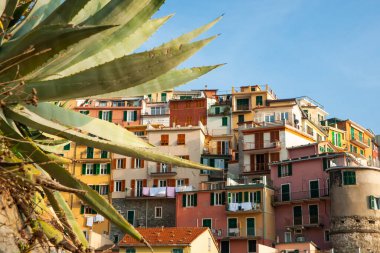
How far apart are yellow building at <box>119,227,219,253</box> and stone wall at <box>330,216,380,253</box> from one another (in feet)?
29.8

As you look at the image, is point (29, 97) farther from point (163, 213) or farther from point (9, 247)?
point (163, 213)

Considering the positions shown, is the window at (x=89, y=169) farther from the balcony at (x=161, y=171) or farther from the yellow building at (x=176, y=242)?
the yellow building at (x=176, y=242)

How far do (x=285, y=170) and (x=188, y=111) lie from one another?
17477mm

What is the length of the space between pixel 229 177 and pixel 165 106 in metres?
17.6

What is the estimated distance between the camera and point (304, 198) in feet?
175

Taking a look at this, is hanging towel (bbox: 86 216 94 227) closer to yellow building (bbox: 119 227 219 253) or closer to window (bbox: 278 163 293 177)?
yellow building (bbox: 119 227 219 253)

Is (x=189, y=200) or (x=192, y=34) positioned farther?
(x=189, y=200)

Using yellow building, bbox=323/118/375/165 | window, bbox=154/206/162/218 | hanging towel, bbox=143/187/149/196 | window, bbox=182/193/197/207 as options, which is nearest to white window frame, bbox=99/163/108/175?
hanging towel, bbox=143/187/149/196

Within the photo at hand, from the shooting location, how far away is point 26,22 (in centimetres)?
486

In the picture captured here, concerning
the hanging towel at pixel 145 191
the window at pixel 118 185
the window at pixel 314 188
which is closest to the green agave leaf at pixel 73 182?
the window at pixel 314 188

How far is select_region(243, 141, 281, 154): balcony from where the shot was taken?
59781mm

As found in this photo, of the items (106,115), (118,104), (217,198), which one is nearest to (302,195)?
(217,198)

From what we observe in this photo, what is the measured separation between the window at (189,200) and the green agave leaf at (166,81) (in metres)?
51.2

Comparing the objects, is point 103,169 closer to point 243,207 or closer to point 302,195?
point 243,207
